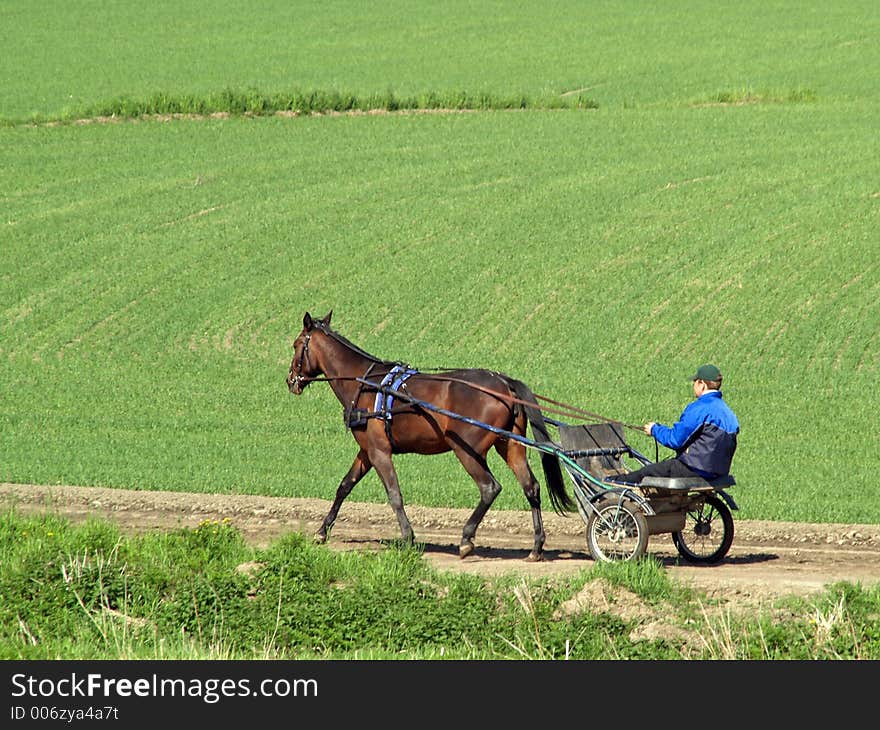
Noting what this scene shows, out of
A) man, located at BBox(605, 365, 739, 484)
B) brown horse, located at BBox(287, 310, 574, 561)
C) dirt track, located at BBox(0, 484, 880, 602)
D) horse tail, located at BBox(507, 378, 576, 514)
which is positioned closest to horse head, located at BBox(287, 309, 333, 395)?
brown horse, located at BBox(287, 310, 574, 561)

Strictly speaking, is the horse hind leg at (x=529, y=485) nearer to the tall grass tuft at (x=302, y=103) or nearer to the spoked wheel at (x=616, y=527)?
the spoked wheel at (x=616, y=527)

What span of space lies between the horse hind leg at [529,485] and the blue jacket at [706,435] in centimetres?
143

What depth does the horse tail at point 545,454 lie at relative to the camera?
40.9 ft

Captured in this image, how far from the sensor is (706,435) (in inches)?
446

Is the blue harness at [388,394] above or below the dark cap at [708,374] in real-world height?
below

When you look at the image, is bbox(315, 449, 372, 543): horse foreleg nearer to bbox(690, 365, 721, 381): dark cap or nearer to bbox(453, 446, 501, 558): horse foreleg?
bbox(453, 446, 501, 558): horse foreleg

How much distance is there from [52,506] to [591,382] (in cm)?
908

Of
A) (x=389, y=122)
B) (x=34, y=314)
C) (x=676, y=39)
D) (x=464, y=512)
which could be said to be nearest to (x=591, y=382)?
(x=464, y=512)

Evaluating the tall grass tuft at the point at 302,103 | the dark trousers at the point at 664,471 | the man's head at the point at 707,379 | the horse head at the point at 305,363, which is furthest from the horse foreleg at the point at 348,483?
the tall grass tuft at the point at 302,103

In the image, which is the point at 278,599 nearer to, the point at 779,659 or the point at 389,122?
the point at 779,659

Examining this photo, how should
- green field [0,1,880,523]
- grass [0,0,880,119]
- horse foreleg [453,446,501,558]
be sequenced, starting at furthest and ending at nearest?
1. grass [0,0,880,119]
2. green field [0,1,880,523]
3. horse foreleg [453,446,501,558]

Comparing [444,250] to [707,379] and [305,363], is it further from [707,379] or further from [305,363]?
[707,379]

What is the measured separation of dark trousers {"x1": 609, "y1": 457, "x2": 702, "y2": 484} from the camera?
11438mm

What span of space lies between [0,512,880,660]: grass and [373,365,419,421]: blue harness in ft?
4.72
